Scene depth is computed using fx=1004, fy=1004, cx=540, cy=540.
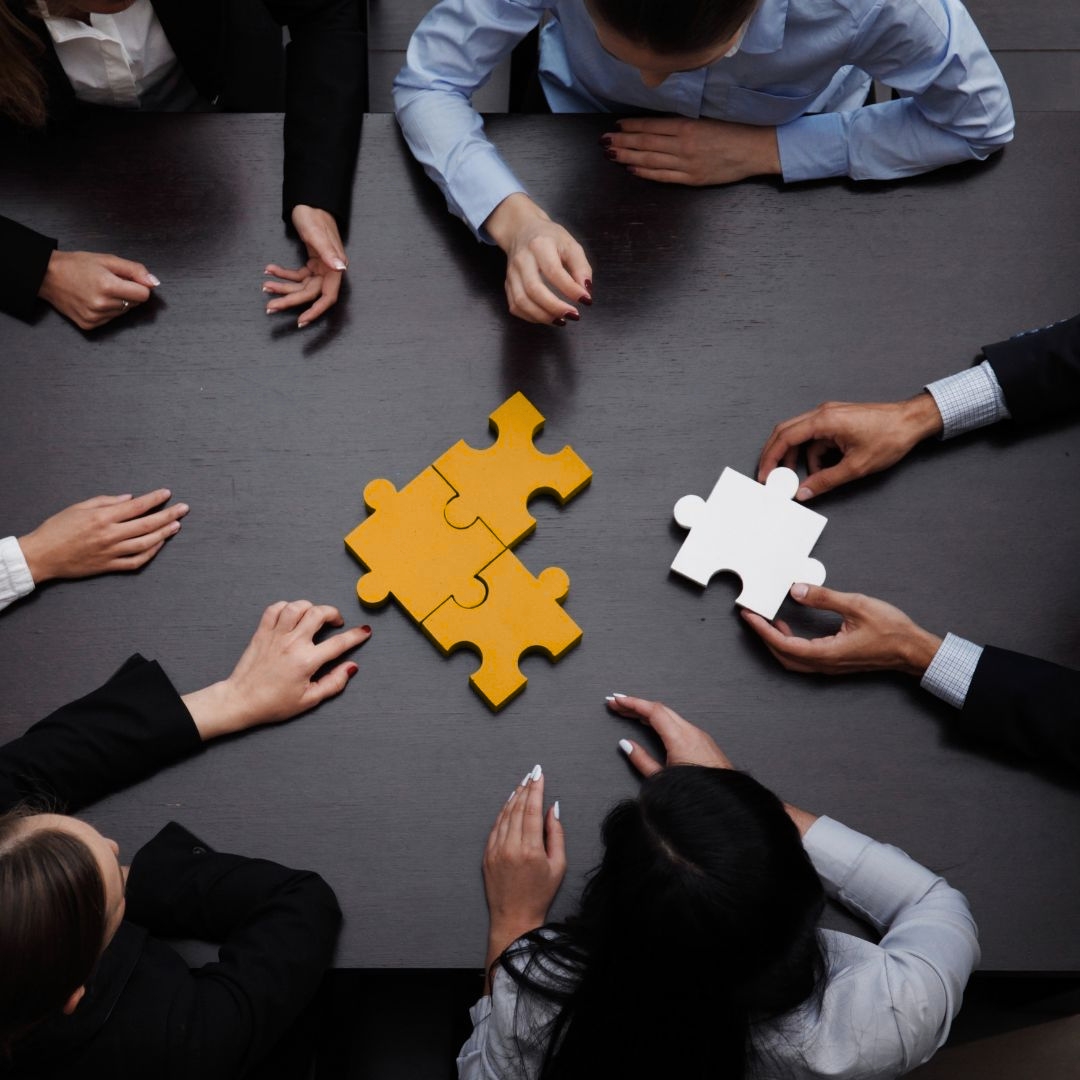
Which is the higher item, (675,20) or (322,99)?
(675,20)

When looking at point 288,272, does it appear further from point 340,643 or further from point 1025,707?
point 1025,707

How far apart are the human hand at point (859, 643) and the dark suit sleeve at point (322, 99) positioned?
0.82 metres

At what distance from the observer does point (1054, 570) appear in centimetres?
126

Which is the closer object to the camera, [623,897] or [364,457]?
[623,897]

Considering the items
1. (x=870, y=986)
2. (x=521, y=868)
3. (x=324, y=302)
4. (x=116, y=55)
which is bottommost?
(x=870, y=986)

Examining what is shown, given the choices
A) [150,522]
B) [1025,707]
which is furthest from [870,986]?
[150,522]

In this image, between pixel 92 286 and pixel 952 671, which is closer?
pixel 952 671

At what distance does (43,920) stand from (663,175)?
1196 mm

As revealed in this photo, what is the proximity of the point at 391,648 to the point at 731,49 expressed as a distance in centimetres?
84

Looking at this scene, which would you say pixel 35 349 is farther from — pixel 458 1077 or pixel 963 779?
pixel 963 779

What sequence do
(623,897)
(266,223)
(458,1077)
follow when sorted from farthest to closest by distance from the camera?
(266,223)
(458,1077)
(623,897)

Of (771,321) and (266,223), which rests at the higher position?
(266,223)

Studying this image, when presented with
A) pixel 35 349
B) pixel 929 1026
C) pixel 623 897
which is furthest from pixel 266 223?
pixel 929 1026

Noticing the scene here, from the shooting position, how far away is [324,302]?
1.35 metres
